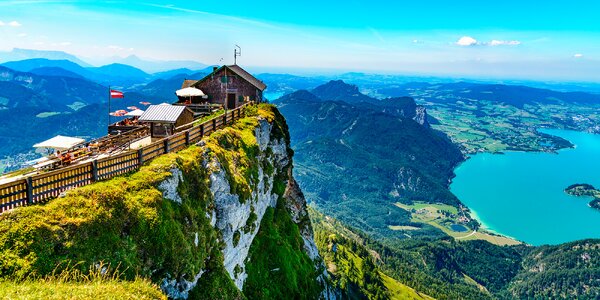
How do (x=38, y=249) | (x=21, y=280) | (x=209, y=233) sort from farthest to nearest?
(x=209, y=233)
(x=38, y=249)
(x=21, y=280)

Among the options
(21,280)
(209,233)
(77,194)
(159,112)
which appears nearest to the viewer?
(21,280)

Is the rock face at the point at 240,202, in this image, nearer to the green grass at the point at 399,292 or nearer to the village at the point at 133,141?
the village at the point at 133,141

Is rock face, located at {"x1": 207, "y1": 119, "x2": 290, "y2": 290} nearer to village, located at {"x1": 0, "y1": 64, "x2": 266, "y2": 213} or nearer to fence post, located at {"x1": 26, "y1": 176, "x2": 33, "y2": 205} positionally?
village, located at {"x1": 0, "y1": 64, "x2": 266, "y2": 213}

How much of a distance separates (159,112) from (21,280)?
77.5 ft

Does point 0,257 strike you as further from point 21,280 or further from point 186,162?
point 186,162

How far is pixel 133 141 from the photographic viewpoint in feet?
109

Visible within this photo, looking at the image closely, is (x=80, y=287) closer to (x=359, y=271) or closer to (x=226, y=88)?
(x=226, y=88)

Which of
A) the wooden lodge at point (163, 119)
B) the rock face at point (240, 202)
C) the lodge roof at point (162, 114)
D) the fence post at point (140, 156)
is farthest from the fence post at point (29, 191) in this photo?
the lodge roof at point (162, 114)

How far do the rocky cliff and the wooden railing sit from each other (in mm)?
771

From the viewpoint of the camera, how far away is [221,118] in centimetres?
3622

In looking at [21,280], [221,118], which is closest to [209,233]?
[21,280]

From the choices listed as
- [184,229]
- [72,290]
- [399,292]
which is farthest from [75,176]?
[399,292]

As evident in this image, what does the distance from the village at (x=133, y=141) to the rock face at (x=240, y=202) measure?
2802 mm

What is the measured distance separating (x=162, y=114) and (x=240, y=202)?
1230cm
